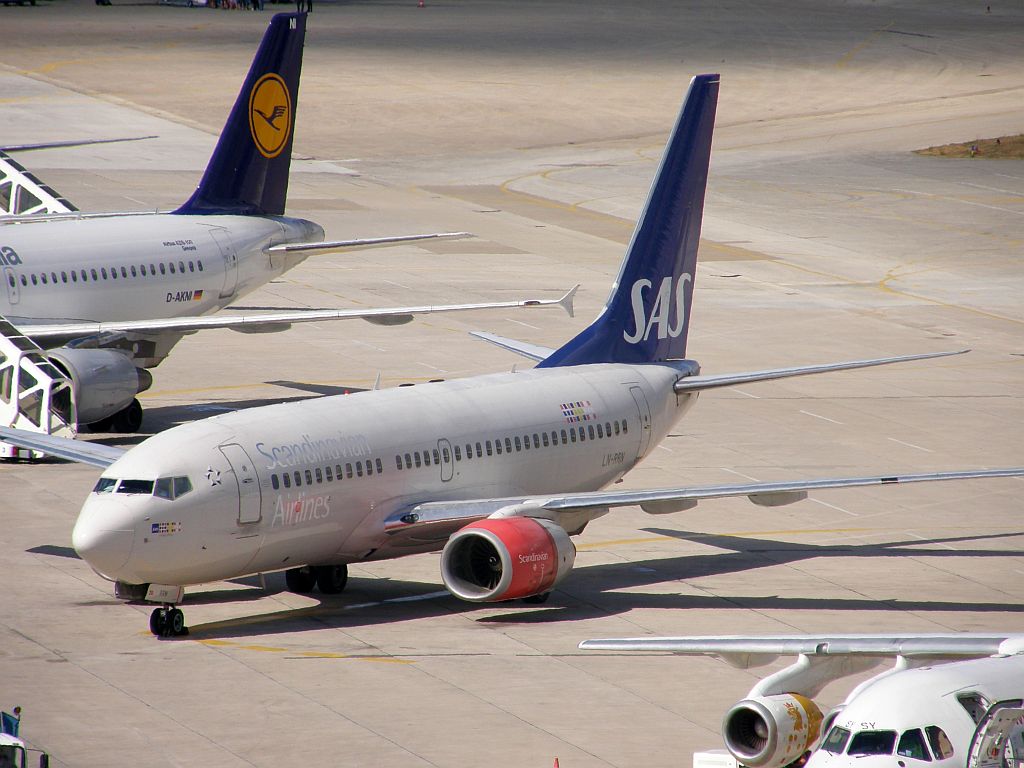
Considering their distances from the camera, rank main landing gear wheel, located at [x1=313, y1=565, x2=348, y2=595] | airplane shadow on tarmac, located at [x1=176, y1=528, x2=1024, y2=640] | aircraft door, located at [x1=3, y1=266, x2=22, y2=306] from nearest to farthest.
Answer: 1. airplane shadow on tarmac, located at [x1=176, y1=528, x2=1024, y2=640]
2. main landing gear wheel, located at [x1=313, y1=565, x2=348, y2=595]
3. aircraft door, located at [x1=3, y1=266, x2=22, y2=306]

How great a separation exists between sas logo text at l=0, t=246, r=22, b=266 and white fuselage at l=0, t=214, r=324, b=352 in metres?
0.03

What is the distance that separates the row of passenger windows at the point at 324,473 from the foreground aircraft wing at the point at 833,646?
1084 cm

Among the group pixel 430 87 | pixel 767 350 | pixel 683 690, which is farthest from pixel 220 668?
pixel 430 87

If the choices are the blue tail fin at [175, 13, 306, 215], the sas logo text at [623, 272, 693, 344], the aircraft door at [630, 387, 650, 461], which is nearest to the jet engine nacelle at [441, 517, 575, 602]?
the aircraft door at [630, 387, 650, 461]

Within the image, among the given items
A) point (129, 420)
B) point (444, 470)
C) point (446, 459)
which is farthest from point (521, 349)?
point (129, 420)

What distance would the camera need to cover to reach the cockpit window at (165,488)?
3112 centimetres

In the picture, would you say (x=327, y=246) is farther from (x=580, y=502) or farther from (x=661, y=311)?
(x=580, y=502)

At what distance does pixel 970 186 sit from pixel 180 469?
6784 centimetres

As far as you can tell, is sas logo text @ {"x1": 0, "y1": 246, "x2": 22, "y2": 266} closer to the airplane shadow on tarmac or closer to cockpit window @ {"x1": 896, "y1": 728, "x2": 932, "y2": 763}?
the airplane shadow on tarmac

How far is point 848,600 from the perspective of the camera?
115 feet

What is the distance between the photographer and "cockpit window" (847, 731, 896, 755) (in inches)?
834

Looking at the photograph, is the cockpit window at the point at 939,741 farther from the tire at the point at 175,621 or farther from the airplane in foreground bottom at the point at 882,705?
the tire at the point at 175,621

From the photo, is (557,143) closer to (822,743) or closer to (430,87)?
(430,87)

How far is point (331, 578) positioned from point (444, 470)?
2.98 m
